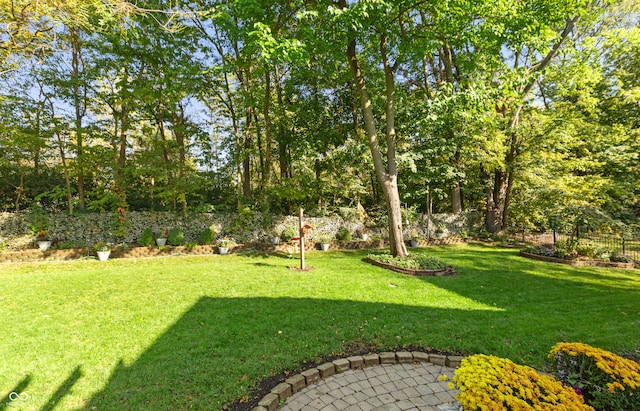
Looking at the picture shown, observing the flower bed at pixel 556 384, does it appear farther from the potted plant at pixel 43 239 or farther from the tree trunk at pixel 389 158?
the potted plant at pixel 43 239

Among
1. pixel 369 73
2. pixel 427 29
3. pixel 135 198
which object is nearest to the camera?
pixel 427 29

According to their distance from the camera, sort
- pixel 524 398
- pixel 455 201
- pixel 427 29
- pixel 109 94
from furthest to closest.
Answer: pixel 455 201 < pixel 109 94 < pixel 427 29 < pixel 524 398

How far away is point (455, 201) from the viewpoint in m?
16.0

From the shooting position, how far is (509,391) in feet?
6.31

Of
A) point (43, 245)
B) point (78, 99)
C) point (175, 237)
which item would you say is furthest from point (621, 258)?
point (78, 99)

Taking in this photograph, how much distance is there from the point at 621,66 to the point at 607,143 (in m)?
6.43

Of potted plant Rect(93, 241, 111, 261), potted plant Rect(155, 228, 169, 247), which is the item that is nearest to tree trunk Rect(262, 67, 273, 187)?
potted plant Rect(155, 228, 169, 247)

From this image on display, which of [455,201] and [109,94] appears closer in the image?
[109,94]

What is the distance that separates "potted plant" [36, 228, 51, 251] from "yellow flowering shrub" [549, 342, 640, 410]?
12870mm

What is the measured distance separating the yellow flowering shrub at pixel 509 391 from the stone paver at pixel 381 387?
0.50 m

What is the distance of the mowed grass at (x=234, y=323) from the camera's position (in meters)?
2.89

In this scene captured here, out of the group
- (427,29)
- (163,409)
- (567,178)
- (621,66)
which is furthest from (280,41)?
(621,66)

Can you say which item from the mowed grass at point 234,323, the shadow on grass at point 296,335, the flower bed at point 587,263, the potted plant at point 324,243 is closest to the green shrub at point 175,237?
the mowed grass at point 234,323

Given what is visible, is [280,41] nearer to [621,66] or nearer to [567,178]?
[567,178]
